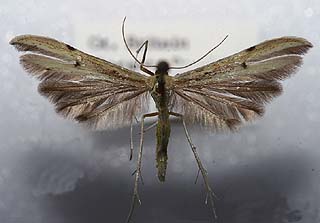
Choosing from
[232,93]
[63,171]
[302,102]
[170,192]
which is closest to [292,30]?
[302,102]

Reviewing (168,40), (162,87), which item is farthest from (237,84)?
(168,40)

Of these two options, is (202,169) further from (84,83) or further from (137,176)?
(84,83)

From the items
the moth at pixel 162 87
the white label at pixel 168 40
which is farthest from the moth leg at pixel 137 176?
the white label at pixel 168 40

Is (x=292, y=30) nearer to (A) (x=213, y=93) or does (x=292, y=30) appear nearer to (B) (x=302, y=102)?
(B) (x=302, y=102)

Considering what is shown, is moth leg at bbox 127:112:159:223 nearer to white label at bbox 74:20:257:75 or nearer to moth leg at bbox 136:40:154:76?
moth leg at bbox 136:40:154:76

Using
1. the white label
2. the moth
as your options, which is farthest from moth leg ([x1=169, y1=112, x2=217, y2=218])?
the white label

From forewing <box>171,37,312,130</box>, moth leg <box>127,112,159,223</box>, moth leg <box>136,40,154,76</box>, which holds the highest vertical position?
moth leg <box>136,40,154,76</box>
